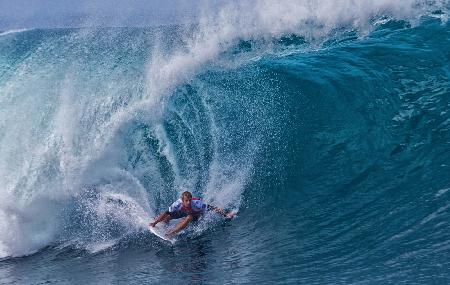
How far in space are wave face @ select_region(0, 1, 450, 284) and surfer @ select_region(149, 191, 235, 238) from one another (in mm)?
206

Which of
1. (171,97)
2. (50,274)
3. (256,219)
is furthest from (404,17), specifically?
(50,274)

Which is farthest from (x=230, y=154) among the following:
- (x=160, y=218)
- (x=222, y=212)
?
(x=160, y=218)

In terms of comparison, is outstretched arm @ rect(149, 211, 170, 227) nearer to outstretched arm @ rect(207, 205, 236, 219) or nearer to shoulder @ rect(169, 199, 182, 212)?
shoulder @ rect(169, 199, 182, 212)

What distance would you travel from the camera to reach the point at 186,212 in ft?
32.5

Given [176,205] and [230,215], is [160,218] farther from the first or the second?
[230,215]

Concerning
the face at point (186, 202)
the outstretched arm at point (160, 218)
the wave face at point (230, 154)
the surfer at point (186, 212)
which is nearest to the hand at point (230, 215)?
the surfer at point (186, 212)

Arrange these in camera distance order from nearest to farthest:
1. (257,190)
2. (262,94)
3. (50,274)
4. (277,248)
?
(277,248) < (50,274) < (257,190) < (262,94)

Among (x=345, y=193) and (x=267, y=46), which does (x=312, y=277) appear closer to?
(x=345, y=193)

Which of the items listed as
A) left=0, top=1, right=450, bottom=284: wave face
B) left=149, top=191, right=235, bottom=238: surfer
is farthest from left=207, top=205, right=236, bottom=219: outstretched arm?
left=0, top=1, right=450, bottom=284: wave face

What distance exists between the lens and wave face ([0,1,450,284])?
8031 millimetres

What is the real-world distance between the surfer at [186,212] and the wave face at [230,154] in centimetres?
21

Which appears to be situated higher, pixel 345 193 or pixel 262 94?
pixel 262 94

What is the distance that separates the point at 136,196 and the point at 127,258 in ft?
7.92

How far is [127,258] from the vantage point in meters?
9.05
